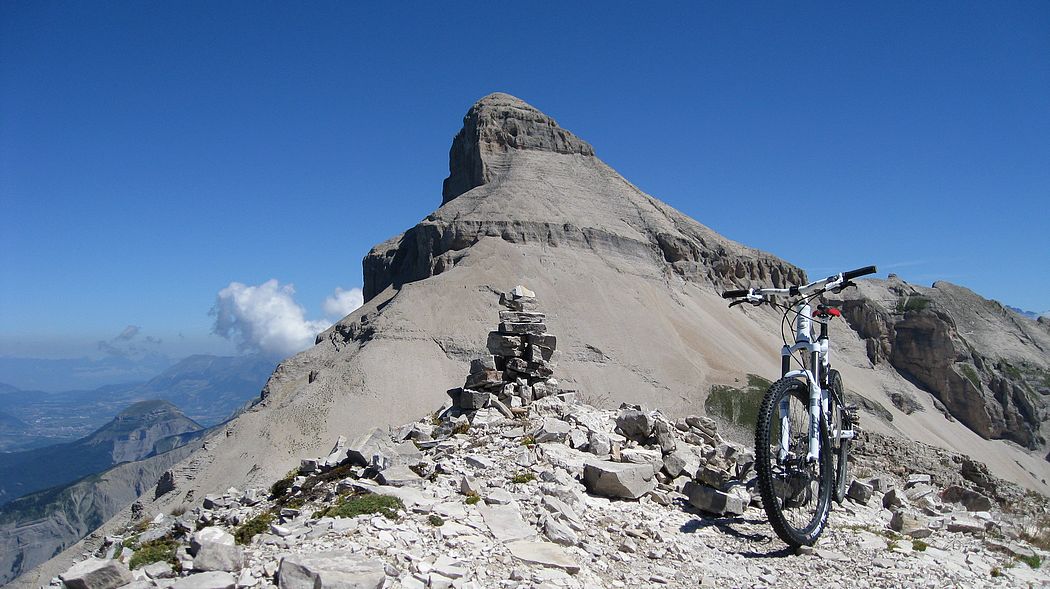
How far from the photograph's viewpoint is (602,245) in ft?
239

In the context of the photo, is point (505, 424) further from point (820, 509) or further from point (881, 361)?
point (881, 361)

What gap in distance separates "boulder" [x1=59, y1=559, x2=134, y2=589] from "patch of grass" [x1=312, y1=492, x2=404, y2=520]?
198 centimetres

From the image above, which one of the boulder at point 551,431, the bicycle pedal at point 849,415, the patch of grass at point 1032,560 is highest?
the bicycle pedal at point 849,415

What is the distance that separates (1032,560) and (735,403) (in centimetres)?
4680

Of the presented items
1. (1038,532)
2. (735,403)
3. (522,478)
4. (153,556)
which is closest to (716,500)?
(522,478)

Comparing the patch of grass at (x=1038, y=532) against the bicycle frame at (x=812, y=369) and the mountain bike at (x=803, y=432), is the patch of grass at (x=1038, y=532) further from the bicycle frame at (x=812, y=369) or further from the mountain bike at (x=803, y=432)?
the bicycle frame at (x=812, y=369)

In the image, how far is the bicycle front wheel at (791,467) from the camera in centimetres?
762

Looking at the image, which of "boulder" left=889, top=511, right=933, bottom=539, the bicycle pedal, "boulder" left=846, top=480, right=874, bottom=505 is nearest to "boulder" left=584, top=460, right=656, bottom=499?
the bicycle pedal

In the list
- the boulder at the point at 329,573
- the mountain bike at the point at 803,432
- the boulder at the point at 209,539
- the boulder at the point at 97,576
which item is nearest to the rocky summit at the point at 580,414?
the boulder at the point at 329,573

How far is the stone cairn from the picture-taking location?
43.5 feet

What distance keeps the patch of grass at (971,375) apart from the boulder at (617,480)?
9948cm

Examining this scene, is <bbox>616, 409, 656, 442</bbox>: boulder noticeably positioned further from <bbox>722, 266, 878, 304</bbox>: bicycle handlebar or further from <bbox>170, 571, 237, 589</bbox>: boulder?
<bbox>170, 571, 237, 589</bbox>: boulder

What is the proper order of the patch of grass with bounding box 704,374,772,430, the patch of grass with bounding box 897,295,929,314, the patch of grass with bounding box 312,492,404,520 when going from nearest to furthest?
the patch of grass with bounding box 312,492,404,520, the patch of grass with bounding box 704,374,772,430, the patch of grass with bounding box 897,295,929,314

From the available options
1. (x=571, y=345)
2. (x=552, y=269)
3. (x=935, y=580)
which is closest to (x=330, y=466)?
(x=935, y=580)
